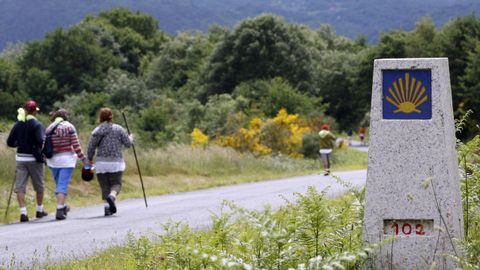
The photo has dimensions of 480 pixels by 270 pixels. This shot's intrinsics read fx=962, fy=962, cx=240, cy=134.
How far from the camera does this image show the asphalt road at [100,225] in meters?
11.4

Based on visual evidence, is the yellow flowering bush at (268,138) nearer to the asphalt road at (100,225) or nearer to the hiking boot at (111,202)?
the asphalt road at (100,225)

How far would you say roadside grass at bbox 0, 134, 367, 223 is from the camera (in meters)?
21.0

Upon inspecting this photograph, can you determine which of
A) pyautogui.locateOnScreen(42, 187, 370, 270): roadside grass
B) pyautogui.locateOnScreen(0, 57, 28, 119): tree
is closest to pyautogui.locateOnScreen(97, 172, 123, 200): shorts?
pyautogui.locateOnScreen(42, 187, 370, 270): roadside grass

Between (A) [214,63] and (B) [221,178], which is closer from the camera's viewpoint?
(B) [221,178]

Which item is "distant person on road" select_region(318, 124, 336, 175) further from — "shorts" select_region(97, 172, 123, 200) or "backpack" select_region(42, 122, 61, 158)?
"backpack" select_region(42, 122, 61, 158)

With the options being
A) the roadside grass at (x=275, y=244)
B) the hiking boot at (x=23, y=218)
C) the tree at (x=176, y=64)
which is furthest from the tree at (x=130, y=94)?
the roadside grass at (x=275, y=244)

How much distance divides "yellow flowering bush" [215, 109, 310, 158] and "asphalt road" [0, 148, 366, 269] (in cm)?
1793

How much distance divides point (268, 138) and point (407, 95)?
3562cm

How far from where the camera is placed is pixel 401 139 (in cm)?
737

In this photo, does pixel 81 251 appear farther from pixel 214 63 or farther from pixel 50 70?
pixel 50 70

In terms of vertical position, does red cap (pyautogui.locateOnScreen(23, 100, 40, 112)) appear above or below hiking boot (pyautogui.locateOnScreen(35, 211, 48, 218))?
above

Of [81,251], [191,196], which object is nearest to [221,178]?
[191,196]

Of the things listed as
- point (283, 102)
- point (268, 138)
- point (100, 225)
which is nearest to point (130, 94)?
point (283, 102)

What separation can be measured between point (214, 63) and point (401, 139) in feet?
226
